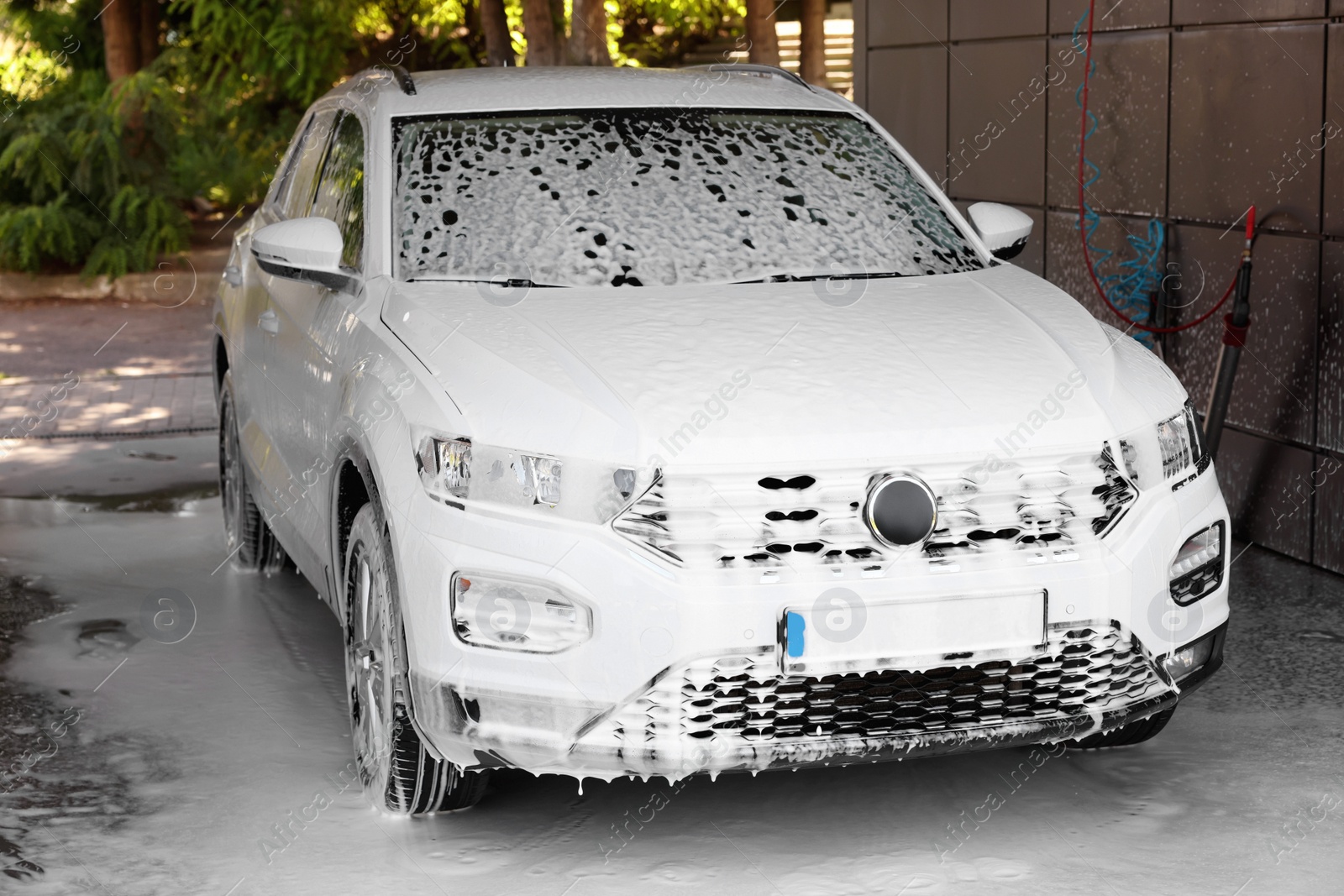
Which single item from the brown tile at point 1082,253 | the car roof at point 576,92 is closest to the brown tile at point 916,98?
the brown tile at point 1082,253

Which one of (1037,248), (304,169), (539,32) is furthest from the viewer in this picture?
(539,32)

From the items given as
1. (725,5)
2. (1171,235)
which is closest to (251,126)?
(725,5)

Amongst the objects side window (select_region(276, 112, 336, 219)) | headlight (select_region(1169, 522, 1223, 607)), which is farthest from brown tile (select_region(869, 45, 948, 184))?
headlight (select_region(1169, 522, 1223, 607))

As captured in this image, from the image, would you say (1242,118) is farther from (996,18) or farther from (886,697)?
(886,697)

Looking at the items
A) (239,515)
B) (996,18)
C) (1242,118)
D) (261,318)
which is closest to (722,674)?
(261,318)

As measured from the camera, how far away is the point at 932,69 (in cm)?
981

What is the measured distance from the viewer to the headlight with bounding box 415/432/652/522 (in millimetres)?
3486

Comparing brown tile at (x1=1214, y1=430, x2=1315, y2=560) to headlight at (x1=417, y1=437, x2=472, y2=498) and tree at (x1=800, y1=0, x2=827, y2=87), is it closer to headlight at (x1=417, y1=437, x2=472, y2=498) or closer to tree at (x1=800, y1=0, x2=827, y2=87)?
headlight at (x1=417, y1=437, x2=472, y2=498)

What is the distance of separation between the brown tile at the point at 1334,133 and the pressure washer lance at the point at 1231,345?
304mm

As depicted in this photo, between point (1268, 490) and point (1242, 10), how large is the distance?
1870mm

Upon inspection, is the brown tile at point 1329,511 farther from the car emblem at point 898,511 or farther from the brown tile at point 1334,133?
the car emblem at point 898,511

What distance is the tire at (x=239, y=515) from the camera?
21.1ft

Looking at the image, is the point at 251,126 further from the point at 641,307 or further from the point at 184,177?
the point at 641,307

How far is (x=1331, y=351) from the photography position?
20.8 feet
